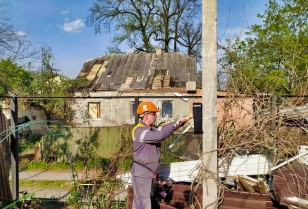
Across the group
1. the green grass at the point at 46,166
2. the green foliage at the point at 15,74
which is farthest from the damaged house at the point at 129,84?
the green grass at the point at 46,166

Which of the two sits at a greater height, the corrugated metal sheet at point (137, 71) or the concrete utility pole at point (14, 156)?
the corrugated metal sheet at point (137, 71)

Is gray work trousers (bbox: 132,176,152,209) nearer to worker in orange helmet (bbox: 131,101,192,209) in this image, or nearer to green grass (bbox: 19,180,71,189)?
worker in orange helmet (bbox: 131,101,192,209)

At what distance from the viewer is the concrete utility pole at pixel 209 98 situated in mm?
3170

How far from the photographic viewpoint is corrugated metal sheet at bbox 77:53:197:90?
69.2 feet

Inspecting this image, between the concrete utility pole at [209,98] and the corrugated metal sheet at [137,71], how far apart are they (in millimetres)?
16966

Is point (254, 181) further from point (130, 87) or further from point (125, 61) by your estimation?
point (125, 61)

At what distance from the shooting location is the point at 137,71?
75.3ft

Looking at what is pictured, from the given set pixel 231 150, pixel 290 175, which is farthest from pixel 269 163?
pixel 231 150

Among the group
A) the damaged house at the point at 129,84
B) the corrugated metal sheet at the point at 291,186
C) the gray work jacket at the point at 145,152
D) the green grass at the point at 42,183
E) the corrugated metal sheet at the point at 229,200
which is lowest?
the green grass at the point at 42,183

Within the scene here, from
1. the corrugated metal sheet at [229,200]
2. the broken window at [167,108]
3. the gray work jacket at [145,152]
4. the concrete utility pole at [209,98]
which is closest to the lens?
the concrete utility pole at [209,98]

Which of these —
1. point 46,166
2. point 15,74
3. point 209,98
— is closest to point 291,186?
point 209,98

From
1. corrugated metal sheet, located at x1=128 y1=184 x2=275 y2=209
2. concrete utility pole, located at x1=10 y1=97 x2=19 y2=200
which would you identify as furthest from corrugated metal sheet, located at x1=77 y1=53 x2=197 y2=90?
corrugated metal sheet, located at x1=128 y1=184 x2=275 y2=209

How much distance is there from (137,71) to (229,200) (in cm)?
Result: 1951

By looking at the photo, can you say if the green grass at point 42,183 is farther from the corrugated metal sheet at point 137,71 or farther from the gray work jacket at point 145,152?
the corrugated metal sheet at point 137,71
